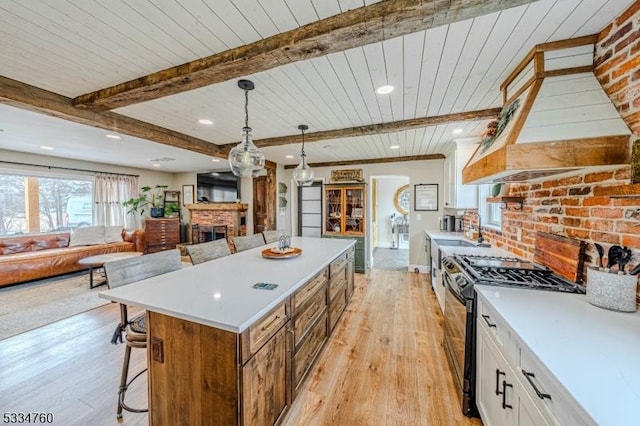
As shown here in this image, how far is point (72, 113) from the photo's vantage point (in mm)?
2445

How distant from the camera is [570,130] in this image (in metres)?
1.40

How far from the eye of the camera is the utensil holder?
1198mm

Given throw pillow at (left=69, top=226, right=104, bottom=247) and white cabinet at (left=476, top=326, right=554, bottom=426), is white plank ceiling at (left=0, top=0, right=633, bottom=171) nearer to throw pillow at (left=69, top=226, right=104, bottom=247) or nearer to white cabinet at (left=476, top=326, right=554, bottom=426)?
white cabinet at (left=476, top=326, right=554, bottom=426)

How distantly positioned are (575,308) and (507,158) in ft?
2.81

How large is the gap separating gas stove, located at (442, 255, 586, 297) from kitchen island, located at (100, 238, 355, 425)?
115cm

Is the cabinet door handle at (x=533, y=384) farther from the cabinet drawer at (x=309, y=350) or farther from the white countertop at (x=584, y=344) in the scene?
the cabinet drawer at (x=309, y=350)

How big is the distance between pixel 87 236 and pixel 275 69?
5995 millimetres

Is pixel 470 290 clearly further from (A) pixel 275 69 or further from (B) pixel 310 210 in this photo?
(B) pixel 310 210

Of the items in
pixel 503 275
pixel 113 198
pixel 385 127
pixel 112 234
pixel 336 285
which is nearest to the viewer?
pixel 503 275

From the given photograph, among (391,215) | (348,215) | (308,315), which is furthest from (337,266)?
(391,215)

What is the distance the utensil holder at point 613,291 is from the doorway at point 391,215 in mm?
6141

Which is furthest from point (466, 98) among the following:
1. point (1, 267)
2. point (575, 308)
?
point (1, 267)

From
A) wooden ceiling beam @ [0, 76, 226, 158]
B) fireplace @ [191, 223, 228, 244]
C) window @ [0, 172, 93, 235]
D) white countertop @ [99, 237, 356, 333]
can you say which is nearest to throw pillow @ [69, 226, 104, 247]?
window @ [0, 172, 93, 235]

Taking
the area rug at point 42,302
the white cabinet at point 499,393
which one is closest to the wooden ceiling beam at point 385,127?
the white cabinet at point 499,393
